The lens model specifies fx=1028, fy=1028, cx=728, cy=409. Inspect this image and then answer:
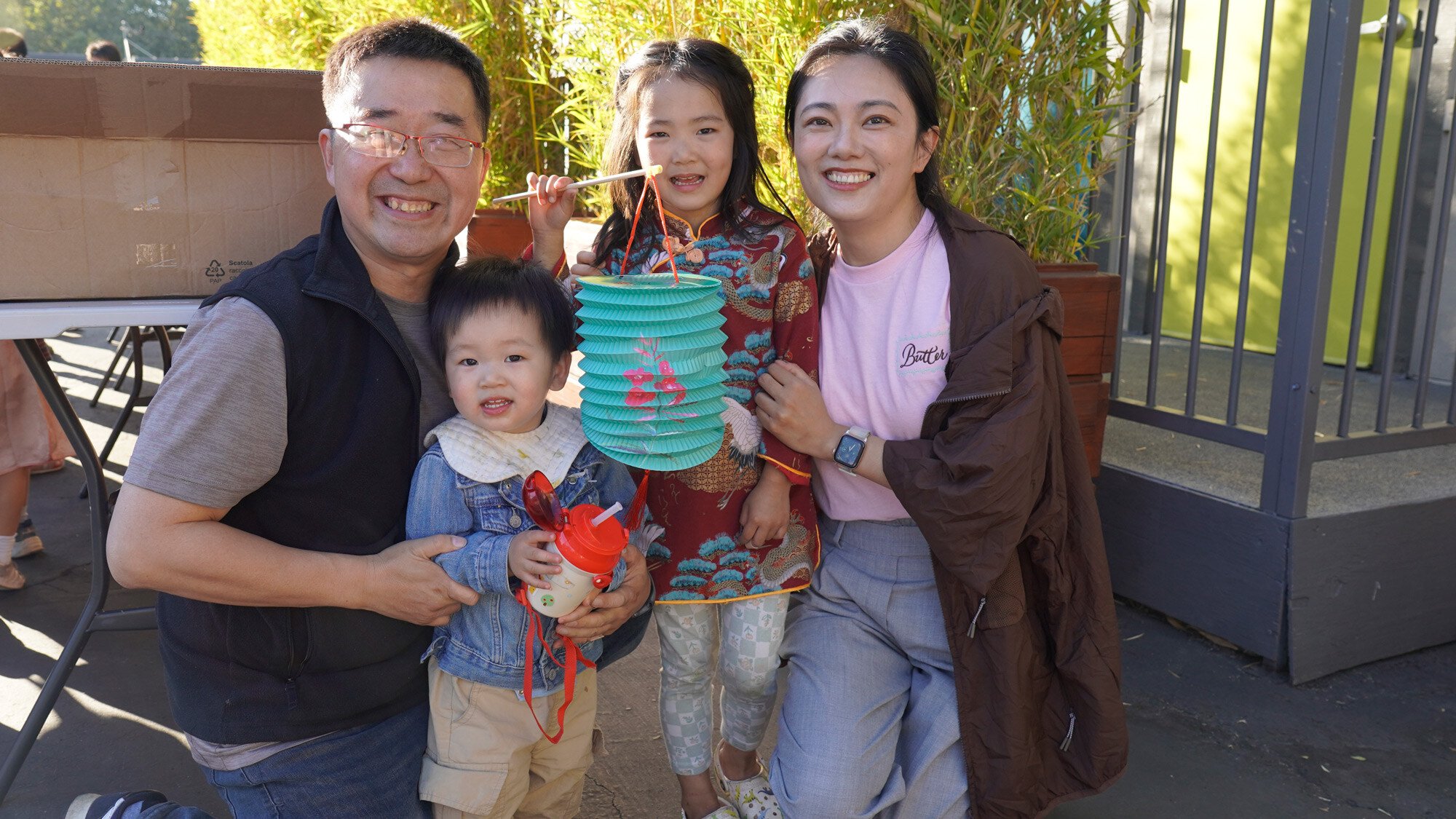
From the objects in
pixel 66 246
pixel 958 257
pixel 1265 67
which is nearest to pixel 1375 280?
pixel 1265 67

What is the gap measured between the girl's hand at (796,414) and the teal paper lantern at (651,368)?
0.22m

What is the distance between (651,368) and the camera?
65.2 inches

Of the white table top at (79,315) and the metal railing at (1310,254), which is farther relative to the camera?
the metal railing at (1310,254)

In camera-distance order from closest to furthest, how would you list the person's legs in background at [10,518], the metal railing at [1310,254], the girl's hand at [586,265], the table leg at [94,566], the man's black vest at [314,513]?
the man's black vest at [314,513], the girl's hand at [586,265], the table leg at [94,566], the metal railing at [1310,254], the person's legs in background at [10,518]

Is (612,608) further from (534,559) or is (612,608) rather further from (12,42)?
(12,42)

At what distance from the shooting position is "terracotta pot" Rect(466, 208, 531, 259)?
4160mm

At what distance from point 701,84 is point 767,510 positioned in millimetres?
862

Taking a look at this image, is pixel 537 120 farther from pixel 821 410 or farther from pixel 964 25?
pixel 821 410

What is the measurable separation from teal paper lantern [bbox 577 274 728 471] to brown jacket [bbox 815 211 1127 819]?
0.39 metres

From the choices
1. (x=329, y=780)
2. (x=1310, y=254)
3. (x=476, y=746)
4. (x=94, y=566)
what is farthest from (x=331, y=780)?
(x=1310, y=254)

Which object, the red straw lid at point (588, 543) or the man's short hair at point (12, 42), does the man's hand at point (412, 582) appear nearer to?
the red straw lid at point (588, 543)

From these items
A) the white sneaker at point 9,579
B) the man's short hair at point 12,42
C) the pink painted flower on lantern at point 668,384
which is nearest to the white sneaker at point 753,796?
the pink painted flower on lantern at point 668,384

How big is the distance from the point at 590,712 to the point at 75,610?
248cm

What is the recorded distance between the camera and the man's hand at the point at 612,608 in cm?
173
